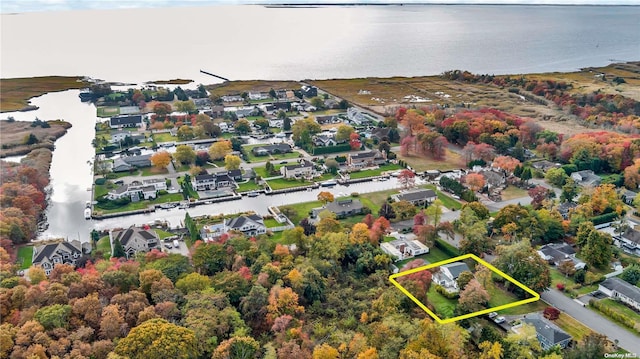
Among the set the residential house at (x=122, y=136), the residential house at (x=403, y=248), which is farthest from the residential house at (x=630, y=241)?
the residential house at (x=122, y=136)

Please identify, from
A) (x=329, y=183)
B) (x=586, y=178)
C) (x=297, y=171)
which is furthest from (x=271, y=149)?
(x=586, y=178)

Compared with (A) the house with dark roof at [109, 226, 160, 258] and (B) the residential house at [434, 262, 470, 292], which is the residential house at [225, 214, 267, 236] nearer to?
(A) the house with dark roof at [109, 226, 160, 258]

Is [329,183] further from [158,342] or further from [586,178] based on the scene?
[158,342]

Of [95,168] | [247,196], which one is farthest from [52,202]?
[247,196]

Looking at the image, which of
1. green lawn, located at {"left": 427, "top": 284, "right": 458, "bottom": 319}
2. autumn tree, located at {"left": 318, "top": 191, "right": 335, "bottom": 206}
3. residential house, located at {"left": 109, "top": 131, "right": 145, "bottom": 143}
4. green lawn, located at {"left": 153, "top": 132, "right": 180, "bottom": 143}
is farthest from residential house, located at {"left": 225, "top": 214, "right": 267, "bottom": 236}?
residential house, located at {"left": 109, "top": 131, "right": 145, "bottom": 143}

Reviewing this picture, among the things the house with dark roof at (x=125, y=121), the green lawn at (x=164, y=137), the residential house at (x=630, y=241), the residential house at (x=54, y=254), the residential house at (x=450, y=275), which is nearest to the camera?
the residential house at (x=450, y=275)

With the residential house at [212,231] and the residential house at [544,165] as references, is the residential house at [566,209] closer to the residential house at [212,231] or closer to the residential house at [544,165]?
the residential house at [544,165]
